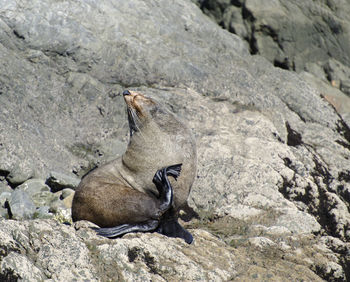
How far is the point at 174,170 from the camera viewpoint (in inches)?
200

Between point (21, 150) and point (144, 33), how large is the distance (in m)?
2.92

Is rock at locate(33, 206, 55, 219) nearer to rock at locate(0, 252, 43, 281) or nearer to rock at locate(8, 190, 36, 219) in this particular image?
rock at locate(8, 190, 36, 219)

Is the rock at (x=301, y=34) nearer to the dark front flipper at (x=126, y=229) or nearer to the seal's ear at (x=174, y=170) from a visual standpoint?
the seal's ear at (x=174, y=170)

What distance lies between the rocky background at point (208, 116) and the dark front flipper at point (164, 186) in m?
0.44

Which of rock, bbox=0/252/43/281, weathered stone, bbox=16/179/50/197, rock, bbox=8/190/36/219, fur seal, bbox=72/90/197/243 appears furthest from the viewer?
weathered stone, bbox=16/179/50/197

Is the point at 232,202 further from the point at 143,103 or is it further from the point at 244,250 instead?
the point at 143,103

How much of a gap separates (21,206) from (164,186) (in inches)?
74.2

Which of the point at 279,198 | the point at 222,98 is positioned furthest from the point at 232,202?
the point at 222,98

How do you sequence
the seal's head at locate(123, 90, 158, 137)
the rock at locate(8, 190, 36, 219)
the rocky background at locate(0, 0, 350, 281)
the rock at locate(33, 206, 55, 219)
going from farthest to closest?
the rock at locate(33, 206, 55, 219) < the rock at locate(8, 190, 36, 219) < the seal's head at locate(123, 90, 158, 137) < the rocky background at locate(0, 0, 350, 281)

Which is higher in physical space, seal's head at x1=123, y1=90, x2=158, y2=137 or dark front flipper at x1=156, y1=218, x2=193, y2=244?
seal's head at x1=123, y1=90, x2=158, y2=137

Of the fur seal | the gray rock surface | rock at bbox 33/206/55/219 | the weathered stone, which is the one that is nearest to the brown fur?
the fur seal

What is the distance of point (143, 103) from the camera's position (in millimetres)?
5465

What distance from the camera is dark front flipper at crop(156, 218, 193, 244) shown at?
15.2 ft

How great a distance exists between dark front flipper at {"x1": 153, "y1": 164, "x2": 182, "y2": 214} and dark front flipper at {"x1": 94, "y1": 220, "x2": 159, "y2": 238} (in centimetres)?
15
